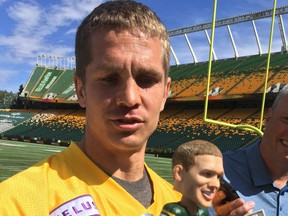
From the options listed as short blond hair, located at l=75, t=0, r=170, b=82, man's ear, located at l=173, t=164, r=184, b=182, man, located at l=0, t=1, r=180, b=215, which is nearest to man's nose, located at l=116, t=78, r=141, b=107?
man, located at l=0, t=1, r=180, b=215

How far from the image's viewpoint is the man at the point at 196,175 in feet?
4.01

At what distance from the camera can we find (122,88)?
3.59 ft

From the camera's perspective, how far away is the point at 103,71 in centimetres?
109

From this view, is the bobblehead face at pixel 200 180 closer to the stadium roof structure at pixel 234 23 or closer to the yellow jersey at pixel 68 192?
the yellow jersey at pixel 68 192

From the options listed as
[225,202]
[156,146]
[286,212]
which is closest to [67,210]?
[225,202]

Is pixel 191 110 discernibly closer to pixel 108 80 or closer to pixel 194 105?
pixel 194 105

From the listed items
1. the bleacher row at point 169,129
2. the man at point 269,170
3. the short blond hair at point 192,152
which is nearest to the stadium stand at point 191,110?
the bleacher row at point 169,129

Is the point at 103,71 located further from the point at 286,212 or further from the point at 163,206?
the point at 286,212

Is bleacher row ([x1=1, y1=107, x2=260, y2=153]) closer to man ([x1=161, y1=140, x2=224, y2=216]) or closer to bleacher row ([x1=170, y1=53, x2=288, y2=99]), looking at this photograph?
bleacher row ([x1=170, y1=53, x2=288, y2=99])

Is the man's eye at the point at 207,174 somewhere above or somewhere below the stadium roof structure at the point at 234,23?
below

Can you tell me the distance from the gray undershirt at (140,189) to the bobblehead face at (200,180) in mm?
110

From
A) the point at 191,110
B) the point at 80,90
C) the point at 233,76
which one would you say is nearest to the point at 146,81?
the point at 80,90

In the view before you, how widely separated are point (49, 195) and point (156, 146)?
20545mm

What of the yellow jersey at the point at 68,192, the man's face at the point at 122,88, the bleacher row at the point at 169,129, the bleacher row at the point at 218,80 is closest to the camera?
the yellow jersey at the point at 68,192
